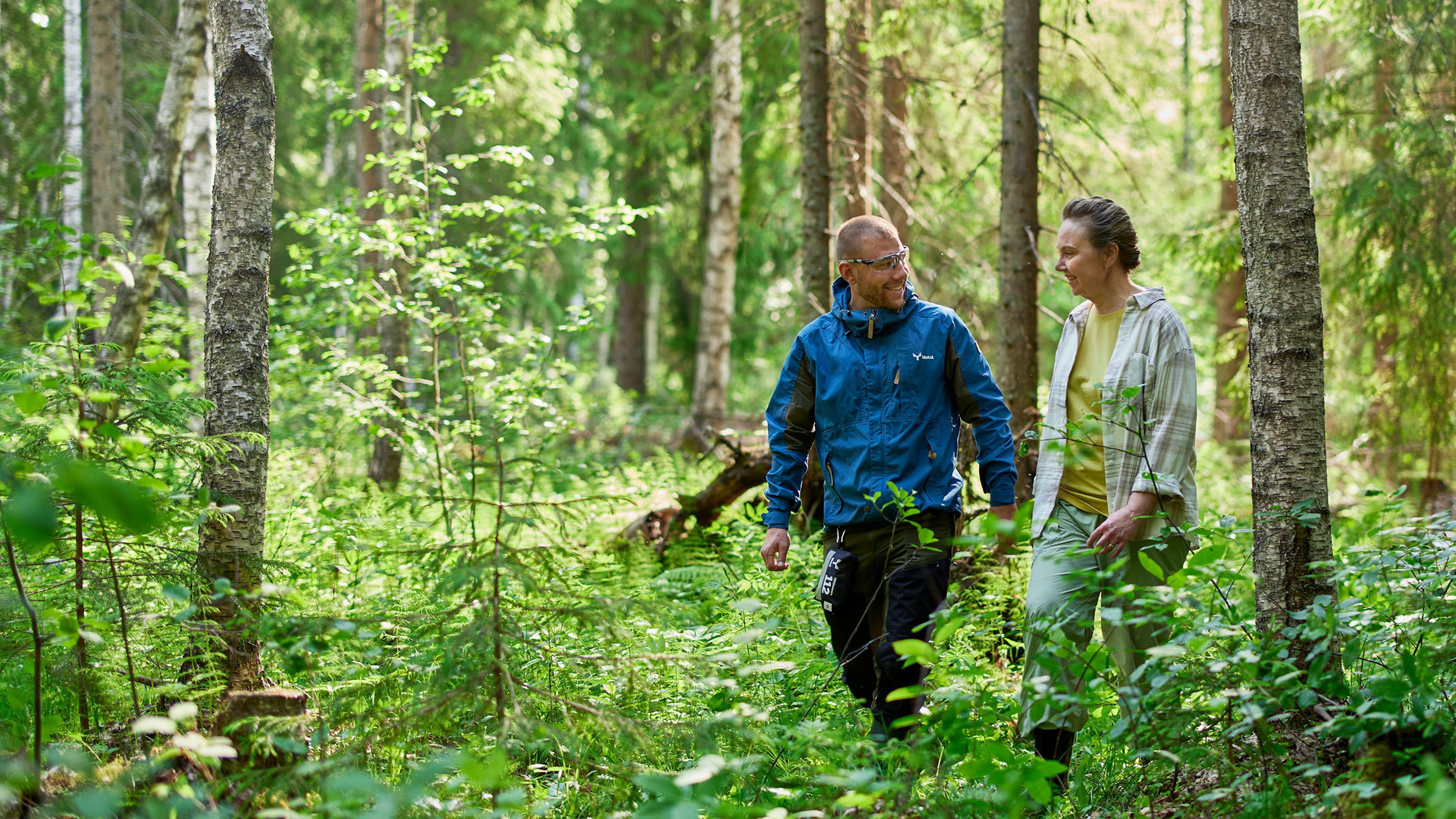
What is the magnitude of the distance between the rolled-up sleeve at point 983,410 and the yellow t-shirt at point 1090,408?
24 cm

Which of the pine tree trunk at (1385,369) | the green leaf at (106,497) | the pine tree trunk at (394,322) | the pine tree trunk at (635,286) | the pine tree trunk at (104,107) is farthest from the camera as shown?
the pine tree trunk at (635,286)

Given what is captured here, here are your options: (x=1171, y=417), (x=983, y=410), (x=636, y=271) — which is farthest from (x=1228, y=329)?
(x=1171, y=417)

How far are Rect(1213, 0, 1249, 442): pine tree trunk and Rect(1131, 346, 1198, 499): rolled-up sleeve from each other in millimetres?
7240

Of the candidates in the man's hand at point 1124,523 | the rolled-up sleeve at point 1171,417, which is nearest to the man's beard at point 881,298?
the rolled-up sleeve at point 1171,417

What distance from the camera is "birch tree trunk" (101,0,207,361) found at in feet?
19.4

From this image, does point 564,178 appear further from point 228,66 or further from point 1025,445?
point 1025,445


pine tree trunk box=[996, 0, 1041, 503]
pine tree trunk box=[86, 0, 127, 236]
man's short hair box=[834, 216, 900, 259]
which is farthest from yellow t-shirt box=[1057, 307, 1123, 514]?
pine tree trunk box=[86, 0, 127, 236]

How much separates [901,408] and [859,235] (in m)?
0.73

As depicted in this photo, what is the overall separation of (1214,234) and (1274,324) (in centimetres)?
704

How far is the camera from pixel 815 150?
306 inches

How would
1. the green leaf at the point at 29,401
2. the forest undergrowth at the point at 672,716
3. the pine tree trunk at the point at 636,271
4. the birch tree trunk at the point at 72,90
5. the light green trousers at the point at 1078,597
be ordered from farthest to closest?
1. the pine tree trunk at the point at 636,271
2. the birch tree trunk at the point at 72,90
3. the light green trousers at the point at 1078,597
4. the forest undergrowth at the point at 672,716
5. the green leaf at the point at 29,401

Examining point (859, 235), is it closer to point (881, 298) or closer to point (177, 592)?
point (881, 298)

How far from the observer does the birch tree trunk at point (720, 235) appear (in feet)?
36.1

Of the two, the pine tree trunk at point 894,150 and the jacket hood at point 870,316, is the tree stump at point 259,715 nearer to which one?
the jacket hood at point 870,316
